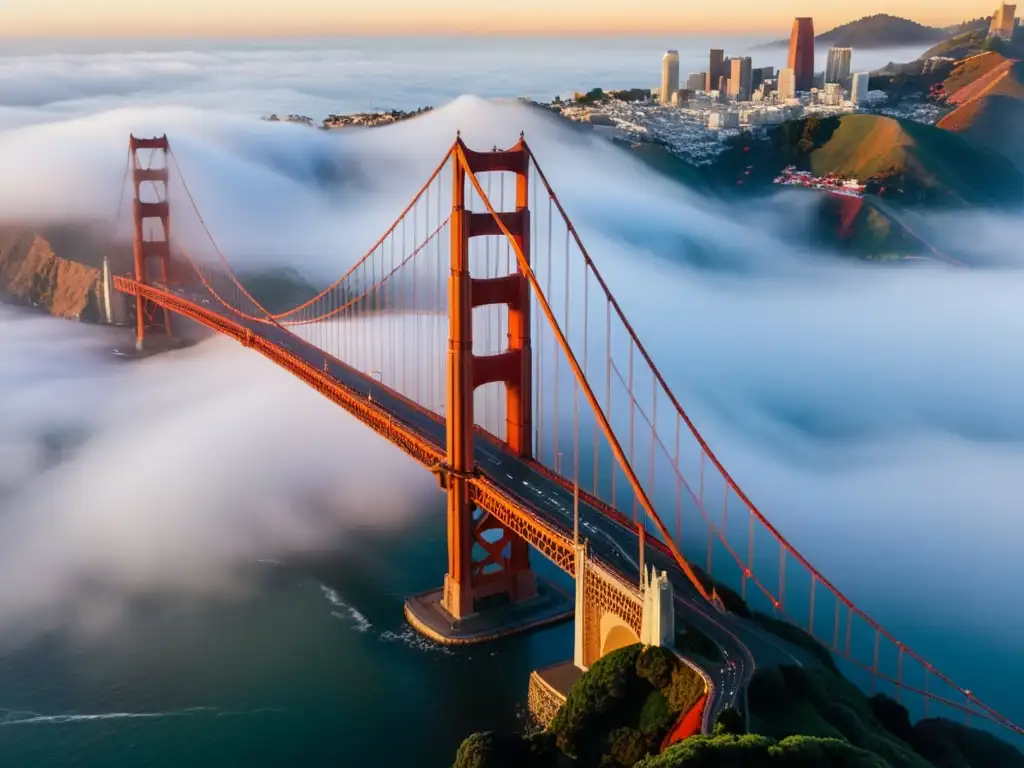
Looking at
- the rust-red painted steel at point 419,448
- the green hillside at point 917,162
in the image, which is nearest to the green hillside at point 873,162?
the green hillside at point 917,162

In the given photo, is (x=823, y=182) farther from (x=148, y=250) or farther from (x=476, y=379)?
(x=476, y=379)

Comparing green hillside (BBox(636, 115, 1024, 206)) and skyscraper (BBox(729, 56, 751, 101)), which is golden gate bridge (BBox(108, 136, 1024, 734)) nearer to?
green hillside (BBox(636, 115, 1024, 206))

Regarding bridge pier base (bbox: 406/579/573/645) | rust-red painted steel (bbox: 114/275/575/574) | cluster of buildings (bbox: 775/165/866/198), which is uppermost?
rust-red painted steel (bbox: 114/275/575/574)

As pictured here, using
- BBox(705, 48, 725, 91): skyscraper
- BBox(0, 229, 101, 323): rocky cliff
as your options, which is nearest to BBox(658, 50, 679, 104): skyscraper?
BBox(705, 48, 725, 91): skyscraper

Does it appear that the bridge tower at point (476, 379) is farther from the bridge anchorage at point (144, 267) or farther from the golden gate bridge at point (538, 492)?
Answer: the bridge anchorage at point (144, 267)

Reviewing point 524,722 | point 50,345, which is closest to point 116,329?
point 50,345

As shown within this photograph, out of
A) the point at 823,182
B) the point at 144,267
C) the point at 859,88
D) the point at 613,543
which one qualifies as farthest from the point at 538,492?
the point at 859,88
